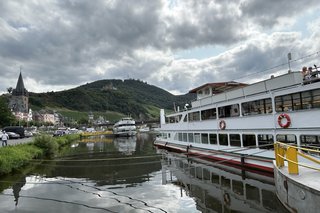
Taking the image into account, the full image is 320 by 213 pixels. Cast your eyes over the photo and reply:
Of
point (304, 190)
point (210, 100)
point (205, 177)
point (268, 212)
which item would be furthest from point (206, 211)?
point (210, 100)

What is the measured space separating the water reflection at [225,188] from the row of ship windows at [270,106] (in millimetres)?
4639

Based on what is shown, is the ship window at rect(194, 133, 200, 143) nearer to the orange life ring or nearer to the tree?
the orange life ring

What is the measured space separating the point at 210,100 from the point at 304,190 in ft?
63.1

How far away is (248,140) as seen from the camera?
2041cm

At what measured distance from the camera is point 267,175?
685 inches

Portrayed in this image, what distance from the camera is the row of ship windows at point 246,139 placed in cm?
1569

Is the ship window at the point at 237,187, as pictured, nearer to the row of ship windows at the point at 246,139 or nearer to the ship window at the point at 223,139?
the row of ship windows at the point at 246,139

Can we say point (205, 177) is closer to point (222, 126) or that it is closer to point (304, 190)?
point (222, 126)

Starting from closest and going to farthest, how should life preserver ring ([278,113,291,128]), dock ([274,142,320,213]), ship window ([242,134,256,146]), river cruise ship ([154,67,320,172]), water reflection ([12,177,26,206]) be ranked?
1. dock ([274,142,320,213])
2. water reflection ([12,177,26,206])
3. river cruise ship ([154,67,320,172])
4. life preserver ring ([278,113,291,128])
5. ship window ([242,134,256,146])

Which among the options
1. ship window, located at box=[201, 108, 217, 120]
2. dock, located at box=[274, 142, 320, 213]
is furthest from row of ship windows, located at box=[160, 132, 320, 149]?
dock, located at box=[274, 142, 320, 213]

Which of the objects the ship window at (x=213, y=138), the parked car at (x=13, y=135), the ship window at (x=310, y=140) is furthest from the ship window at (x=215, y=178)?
the parked car at (x=13, y=135)

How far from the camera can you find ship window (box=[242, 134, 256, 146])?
1988cm

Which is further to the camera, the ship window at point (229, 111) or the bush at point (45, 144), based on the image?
the bush at point (45, 144)

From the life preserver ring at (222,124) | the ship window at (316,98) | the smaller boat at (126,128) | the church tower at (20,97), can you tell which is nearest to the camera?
the ship window at (316,98)
